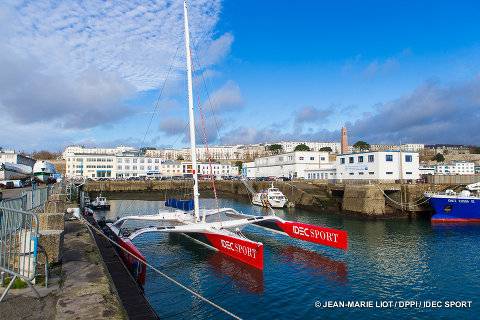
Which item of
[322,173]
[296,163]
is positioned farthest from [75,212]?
[296,163]

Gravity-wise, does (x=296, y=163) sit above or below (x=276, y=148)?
below

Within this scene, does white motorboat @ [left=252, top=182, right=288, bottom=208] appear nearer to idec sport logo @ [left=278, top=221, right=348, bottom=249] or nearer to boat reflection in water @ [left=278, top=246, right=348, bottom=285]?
idec sport logo @ [left=278, top=221, right=348, bottom=249]

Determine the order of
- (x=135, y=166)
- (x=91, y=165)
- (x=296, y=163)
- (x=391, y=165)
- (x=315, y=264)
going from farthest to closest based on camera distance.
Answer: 1. (x=135, y=166)
2. (x=91, y=165)
3. (x=296, y=163)
4. (x=391, y=165)
5. (x=315, y=264)

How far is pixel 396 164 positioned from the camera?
1148 inches

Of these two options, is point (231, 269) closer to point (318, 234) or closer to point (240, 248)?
point (240, 248)

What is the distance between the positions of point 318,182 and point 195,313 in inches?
1247

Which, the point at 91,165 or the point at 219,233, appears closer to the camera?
the point at 219,233

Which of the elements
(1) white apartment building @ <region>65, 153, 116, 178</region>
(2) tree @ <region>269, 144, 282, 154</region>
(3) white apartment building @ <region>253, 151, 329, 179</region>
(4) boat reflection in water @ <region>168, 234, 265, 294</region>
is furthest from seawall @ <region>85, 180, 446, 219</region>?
(2) tree @ <region>269, 144, 282, 154</region>

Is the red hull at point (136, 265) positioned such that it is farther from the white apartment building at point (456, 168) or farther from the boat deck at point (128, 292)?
the white apartment building at point (456, 168)

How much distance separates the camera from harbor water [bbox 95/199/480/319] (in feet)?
27.7

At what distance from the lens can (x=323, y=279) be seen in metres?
10.7

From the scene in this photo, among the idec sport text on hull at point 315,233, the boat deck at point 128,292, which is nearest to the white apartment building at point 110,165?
the idec sport text on hull at point 315,233

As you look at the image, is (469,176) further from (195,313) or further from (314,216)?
(195,313)

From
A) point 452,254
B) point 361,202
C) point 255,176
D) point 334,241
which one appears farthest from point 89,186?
point 452,254
